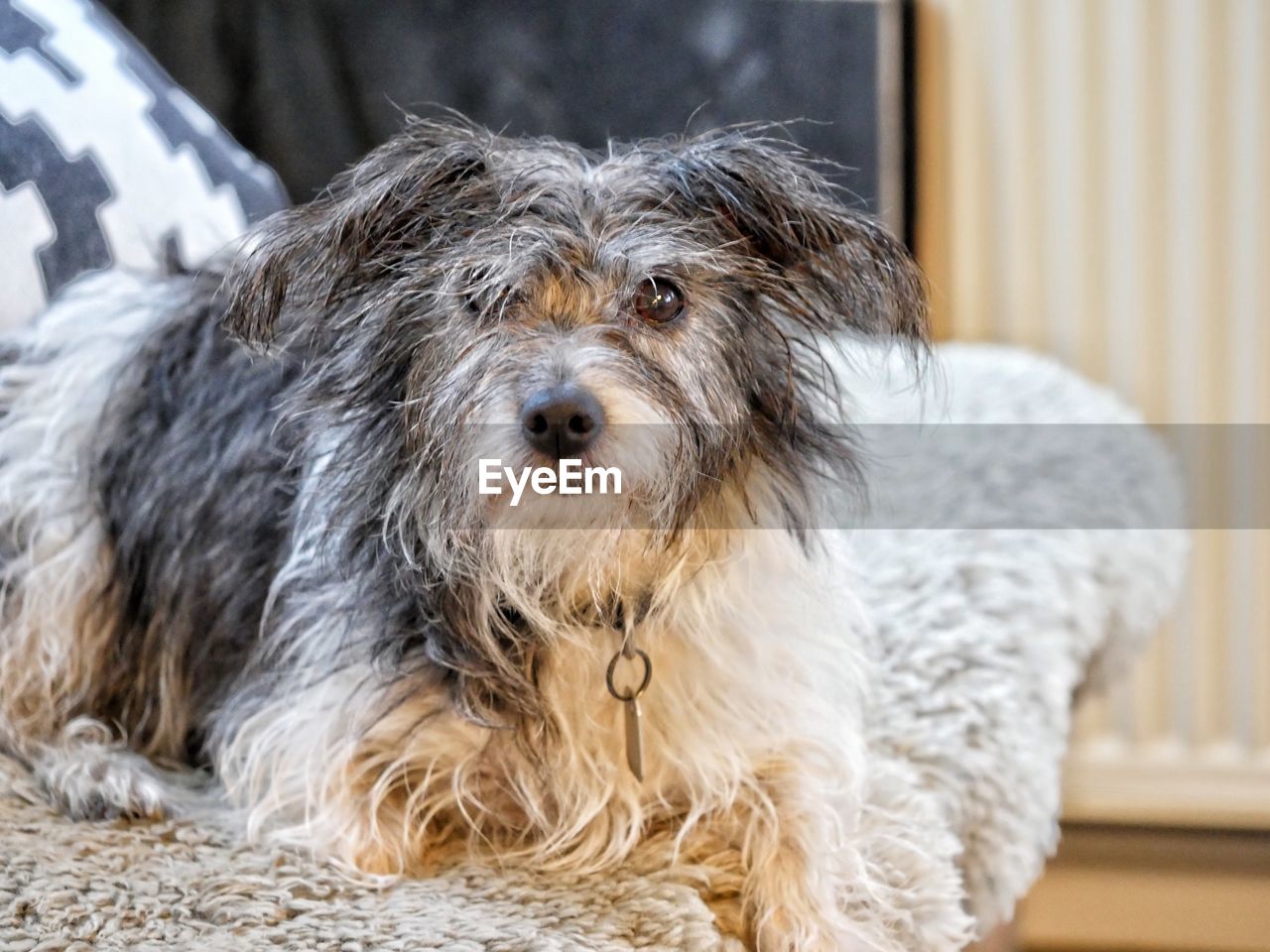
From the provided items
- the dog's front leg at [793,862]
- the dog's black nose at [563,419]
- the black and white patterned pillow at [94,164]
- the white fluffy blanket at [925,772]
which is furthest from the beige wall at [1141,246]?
the dog's black nose at [563,419]

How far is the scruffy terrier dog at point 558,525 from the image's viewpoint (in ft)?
3.37

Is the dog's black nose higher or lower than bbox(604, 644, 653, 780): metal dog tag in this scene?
higher

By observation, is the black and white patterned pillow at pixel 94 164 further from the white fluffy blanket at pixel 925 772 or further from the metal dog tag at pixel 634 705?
the metal dog tag at pixel 634 705

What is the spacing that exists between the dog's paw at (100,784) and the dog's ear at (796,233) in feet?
2.16

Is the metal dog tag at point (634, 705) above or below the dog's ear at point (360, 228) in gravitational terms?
below

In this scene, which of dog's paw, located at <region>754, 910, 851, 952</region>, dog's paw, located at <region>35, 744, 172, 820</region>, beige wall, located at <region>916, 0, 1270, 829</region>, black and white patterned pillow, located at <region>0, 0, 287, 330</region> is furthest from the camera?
beige wall, located at <region>916, 0, 1270, 829</region>

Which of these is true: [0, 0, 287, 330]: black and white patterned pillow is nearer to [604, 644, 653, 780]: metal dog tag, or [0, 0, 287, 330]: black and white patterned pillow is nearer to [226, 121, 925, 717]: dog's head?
[226, 121, 925, 717]: dog's head

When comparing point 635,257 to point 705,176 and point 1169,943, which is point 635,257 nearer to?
point 705,176

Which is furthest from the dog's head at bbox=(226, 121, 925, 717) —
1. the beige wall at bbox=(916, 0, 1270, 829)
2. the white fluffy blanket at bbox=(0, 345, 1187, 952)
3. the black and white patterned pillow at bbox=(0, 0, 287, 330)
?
the beige wall at bbox=(916, 0, 1270, 829)

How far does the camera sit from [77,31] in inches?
61.1

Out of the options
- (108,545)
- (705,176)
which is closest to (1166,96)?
(705,176)

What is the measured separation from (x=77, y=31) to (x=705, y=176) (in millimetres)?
858

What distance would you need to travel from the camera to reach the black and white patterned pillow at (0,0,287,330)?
1.44 meters

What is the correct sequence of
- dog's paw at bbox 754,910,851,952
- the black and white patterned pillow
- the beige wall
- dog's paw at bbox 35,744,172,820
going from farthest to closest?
1. the beige wall
2. the black and white patterned pillow
3. dog's paw at bbox 35,744,172,820
4. dog's paw at bbox 754,910,851,952
